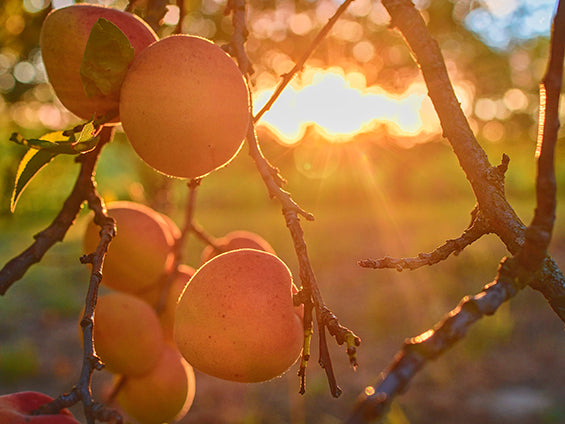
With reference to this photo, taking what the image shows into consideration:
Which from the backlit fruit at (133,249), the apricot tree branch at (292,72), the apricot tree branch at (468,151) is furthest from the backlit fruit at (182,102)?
the backlit fruit at (133,249)

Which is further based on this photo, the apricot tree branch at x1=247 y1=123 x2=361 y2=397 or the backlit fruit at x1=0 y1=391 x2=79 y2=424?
the backlit fruit at x1=0 y1=391 x2=79 y2=424

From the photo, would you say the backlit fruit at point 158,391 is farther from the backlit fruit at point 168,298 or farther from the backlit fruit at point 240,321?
the backlit fruit at point 240,321

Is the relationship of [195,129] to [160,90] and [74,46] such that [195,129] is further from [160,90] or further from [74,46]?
[74,46]

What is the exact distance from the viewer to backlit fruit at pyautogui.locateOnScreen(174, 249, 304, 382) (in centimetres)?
74

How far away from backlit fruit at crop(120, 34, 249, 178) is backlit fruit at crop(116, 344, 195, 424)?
53 centimetres

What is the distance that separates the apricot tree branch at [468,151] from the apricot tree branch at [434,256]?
2cm

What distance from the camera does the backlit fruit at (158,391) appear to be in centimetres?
112

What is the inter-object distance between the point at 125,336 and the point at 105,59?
0.55m

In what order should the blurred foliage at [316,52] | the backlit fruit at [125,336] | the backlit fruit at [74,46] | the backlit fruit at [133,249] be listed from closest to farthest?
1. the backlit fruit at [74,46]
2. the backlit fruit at [125,336]
3. the backlit fruit at [133,249]
4. the blurred foliage at [316,52]

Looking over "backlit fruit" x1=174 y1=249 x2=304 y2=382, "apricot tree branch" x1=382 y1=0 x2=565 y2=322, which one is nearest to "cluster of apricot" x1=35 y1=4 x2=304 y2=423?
"backlit fruit" x1=174 y1=249 x2=304 y2=382

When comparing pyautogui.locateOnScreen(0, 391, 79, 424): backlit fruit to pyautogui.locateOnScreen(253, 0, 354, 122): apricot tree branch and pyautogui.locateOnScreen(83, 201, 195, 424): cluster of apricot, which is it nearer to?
pyautogui.locateOnScreen(83, 201, 195, 424): cluster of apricot

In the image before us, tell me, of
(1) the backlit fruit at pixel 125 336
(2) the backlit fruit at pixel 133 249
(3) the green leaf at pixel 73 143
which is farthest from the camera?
(2) the backlit fruit at pixel 133 249

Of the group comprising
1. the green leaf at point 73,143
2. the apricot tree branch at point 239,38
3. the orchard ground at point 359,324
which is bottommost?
the orchard ground at point 359,324

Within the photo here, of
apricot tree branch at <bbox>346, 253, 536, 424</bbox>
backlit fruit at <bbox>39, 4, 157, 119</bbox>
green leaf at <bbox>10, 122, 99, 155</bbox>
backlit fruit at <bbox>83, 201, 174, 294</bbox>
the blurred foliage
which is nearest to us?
apricot tree branch at <bbox>346, 253, 536, 424</bbox>
